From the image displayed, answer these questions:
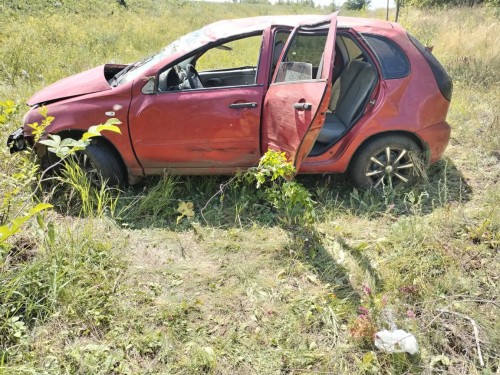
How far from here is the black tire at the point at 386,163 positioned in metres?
3.48

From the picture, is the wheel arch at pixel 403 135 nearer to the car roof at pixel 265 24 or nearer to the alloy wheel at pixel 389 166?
the alloy wheel at pixel 389 166

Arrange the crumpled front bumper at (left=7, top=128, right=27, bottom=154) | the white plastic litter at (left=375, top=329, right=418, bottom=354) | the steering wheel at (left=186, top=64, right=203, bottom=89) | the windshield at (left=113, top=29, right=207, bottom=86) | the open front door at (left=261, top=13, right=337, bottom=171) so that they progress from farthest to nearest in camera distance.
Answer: the steering wheel at (left=186, top=64, right=203, bottom=89) → the crumpled front bumper at (left=7, top=128, right=27, bottom=154) → the windshield at (left=113, top=29, right=207, bottom=86) → the open front door at (left=261, top=13, right=337, bottom=171) → the white plastic litter at (left=375, top=329, right=418, bottom=354)

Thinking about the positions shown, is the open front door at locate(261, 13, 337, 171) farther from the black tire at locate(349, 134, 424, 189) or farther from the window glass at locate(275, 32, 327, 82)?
the black tire at locate(349, 134, 424, 189)

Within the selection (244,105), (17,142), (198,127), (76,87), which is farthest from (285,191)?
(17,142)

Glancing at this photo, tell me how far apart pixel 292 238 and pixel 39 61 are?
607 cm

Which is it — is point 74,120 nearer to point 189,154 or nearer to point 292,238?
point 189,154

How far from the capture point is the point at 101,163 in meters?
3.38

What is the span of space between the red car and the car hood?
0.04ft

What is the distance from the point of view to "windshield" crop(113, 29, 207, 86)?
Answer: 129 inches

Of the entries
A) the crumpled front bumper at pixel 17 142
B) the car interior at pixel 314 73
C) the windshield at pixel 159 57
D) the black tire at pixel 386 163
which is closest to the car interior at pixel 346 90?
the car interior at pixel 314 73

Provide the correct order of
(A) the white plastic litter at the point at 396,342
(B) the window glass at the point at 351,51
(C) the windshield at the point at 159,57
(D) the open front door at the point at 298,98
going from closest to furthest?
(A) the white plastic litter at the point at 396,342 → (D) the open front door at the point at 298,98 → (C) the windshield at the point at 159,57 → (B) the window glass at the point at 351,51

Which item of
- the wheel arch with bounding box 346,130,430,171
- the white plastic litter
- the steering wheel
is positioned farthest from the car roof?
the white plastic litter

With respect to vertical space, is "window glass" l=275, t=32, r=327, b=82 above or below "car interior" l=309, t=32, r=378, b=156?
above

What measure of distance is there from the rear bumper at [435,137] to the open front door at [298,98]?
1186 millimetres
